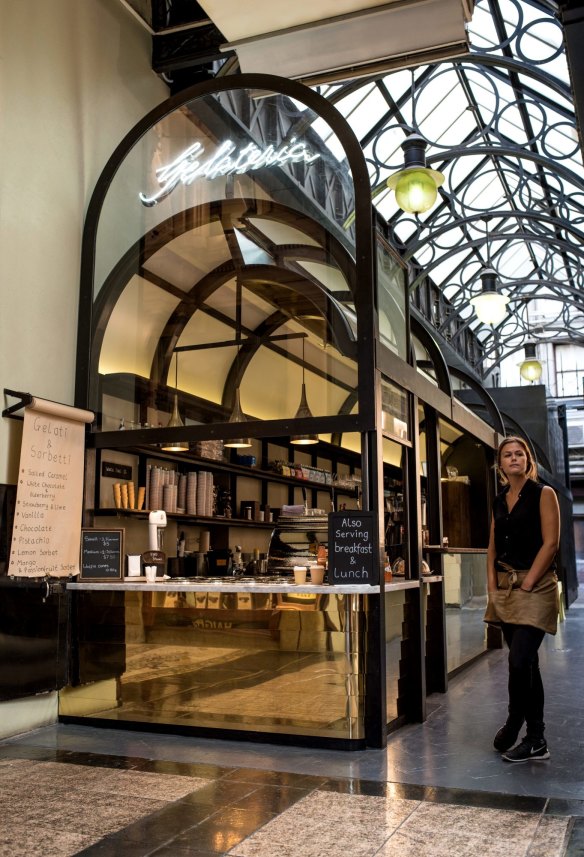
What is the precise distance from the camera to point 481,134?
10.4 meters

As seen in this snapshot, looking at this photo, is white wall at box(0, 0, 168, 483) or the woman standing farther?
white wall at box(0, 0, 168, 483)

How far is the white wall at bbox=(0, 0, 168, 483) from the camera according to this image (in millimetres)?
5184

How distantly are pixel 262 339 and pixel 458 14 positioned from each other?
93.3 inches

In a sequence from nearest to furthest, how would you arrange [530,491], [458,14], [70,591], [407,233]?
[530,491]
[458,14]
[70,591]
[407,233]

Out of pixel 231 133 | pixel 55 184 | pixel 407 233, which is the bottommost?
pixel 55 184

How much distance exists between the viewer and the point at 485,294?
30.0ft

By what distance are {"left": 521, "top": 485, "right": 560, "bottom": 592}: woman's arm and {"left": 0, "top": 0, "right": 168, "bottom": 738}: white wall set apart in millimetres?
3209

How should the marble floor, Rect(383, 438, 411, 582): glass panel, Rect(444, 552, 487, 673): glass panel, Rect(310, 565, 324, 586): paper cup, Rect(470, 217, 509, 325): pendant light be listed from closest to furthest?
the marble floor < Rect(310, 565, 324, 586): paper cup < Rect(383, 438, 411, 582): glass panel < Rect(444, 552, 487, 673): glass panel < Rect(470, 217, 509, 325): pendant light

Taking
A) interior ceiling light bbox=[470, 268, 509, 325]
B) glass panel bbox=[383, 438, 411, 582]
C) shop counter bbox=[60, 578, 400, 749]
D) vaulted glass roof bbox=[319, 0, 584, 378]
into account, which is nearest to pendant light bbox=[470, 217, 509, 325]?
interior ceiling light bbox=[470, 268, 509, 325]

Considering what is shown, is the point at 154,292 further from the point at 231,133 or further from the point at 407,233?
the point at 407,233

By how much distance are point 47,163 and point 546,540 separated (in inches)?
162

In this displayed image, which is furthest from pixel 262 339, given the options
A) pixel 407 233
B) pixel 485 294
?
pixel 407 233

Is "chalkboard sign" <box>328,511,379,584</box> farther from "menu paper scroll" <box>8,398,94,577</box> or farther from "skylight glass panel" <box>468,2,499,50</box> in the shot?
"skylight glass panel" <box>468,2,499,50</box>

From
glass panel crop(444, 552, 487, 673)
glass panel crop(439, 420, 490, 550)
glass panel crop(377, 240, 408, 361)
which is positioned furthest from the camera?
glass panel crop(439, 420, 490, 550)
